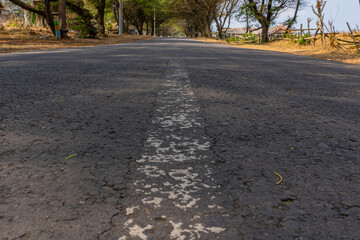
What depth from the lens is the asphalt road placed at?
3.26 ft

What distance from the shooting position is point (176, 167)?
141 centimetres

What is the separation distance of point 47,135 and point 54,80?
85.5 inches

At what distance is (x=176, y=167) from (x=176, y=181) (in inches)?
5.6

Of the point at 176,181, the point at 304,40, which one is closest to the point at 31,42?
the point at 304,40

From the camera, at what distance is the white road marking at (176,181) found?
0.98 metres

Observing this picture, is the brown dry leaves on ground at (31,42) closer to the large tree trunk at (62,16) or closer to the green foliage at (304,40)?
the large tree trunk at (62,16)

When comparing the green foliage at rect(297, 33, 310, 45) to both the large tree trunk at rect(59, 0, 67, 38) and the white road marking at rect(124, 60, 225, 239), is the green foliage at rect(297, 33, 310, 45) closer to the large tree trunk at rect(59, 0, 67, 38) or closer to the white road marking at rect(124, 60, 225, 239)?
the large tree trunk at rect(59, 0, 67, 38)

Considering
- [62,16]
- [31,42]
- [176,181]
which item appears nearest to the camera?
[176,181]

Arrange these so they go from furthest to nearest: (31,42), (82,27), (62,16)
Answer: (82,27) → (62,16) → (31,42)

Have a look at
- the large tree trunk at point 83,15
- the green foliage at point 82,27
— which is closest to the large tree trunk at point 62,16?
the green foliage at point 82,27

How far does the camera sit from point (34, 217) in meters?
1.01

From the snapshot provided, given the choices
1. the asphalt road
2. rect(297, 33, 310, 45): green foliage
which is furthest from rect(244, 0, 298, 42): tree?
the asphalt road

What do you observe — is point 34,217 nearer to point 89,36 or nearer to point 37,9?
point 37,9

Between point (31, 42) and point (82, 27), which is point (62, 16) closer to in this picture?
point (82, 27)
